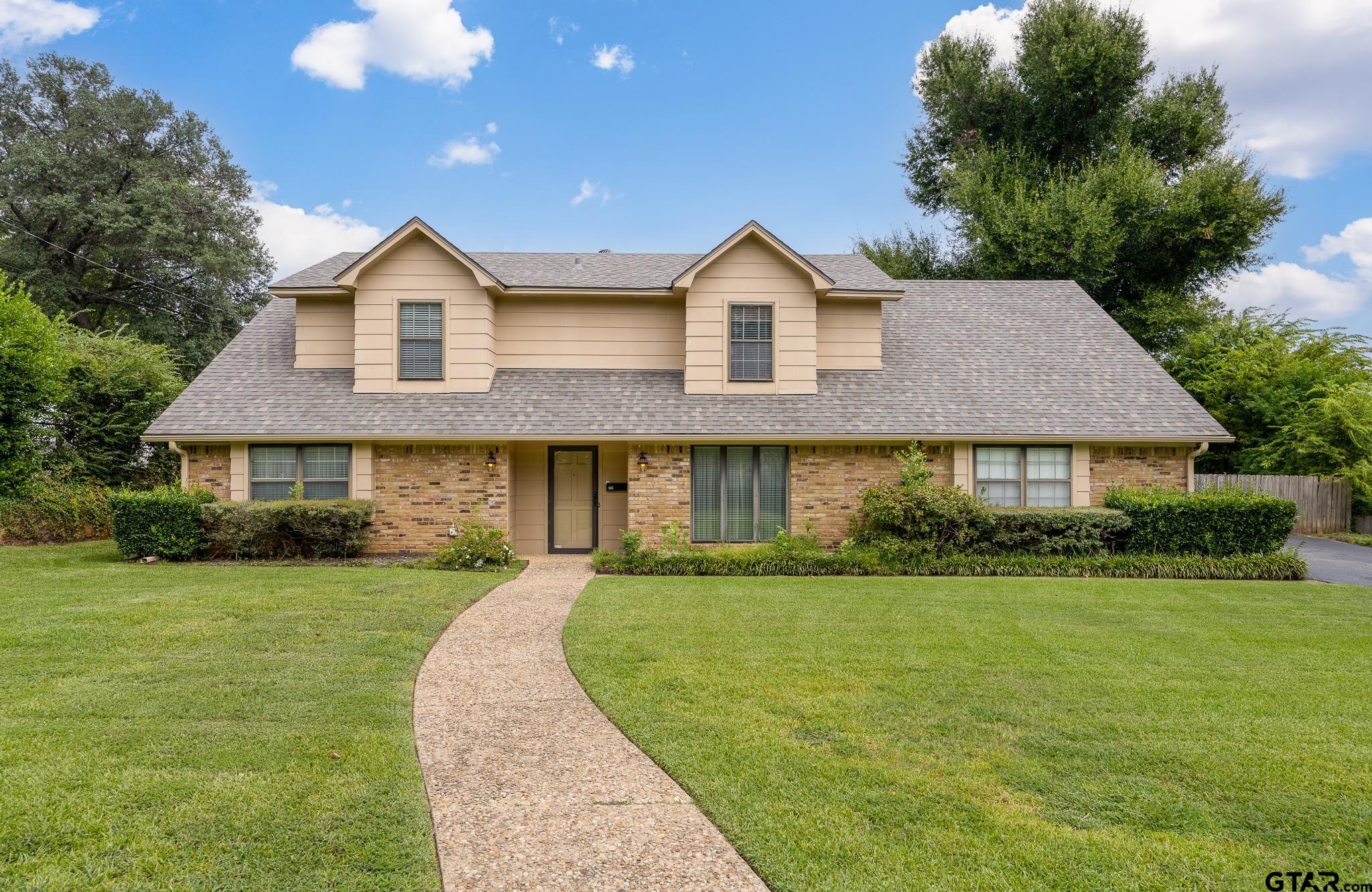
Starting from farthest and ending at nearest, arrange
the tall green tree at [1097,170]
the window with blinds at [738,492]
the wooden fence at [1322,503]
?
the tall green tree at [1097,170] → the wooden fence at [1322,503] → the window with blinds at [738,492]

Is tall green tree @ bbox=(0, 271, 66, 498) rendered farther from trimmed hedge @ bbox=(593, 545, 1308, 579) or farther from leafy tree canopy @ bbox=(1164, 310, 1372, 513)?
leafy tree canopy @ bbox=(1164, 310, 1372, 513)

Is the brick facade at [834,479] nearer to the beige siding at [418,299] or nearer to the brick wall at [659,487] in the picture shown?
the brick wall at [659,487]

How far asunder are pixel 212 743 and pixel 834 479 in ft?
34.8

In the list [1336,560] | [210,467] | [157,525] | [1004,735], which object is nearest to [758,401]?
[1004,735]

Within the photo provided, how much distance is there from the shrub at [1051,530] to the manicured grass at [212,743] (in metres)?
9.03

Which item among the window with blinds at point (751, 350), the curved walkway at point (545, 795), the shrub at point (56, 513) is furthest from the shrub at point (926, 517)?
the shrub at point (56, 513)

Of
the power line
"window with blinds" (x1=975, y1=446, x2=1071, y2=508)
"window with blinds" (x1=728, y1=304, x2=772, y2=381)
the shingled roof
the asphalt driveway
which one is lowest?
the asphalt driveway

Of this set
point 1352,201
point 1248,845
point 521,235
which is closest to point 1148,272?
point 1352,201

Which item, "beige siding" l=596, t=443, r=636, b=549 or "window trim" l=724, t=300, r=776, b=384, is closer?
"window trim" l=724, t=300, r=776, b=384

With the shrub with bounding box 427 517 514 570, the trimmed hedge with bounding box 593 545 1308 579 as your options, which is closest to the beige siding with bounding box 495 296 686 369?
the shrub with bounding box 427 517 514 570

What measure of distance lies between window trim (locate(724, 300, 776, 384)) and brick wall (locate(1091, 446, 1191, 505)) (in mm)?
6082

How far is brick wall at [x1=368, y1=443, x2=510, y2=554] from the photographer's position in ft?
43.8

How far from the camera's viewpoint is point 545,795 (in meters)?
4.12

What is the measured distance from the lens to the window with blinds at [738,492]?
1352 centimetres
